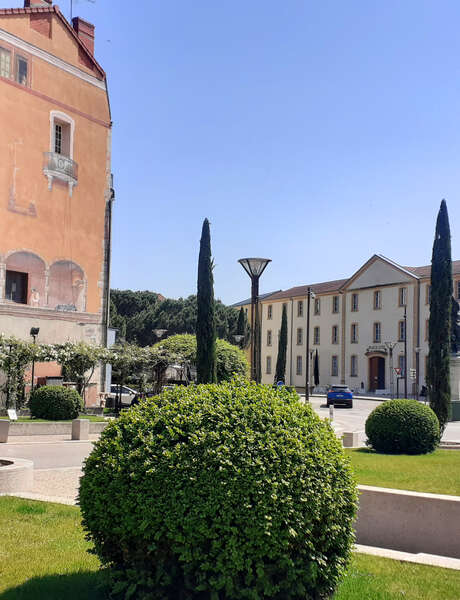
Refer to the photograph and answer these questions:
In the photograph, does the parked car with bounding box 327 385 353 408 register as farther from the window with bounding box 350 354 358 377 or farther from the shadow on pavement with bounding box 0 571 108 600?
the shadow on pavement with bounding box 0 571 108 600

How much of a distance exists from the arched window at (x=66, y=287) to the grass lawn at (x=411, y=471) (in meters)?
15.6

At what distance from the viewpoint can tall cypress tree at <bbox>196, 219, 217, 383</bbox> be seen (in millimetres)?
26469

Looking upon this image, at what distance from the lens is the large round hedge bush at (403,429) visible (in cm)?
1424

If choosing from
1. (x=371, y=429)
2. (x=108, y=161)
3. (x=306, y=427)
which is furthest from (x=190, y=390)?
(x=108, y=161)

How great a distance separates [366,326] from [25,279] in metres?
39.9

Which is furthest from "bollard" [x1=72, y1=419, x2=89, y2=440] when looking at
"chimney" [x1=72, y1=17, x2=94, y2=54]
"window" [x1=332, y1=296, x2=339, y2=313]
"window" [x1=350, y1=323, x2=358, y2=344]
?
"window" [x1=332, y1=296, x2=339, y2=313]

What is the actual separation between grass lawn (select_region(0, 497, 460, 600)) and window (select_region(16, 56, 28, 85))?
852 inches

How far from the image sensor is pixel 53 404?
67.2ft

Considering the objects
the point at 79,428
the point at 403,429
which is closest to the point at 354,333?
the point at 79,428

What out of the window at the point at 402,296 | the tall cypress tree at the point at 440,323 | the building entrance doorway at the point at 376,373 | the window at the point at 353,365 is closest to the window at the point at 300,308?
the window at the point at 353,365

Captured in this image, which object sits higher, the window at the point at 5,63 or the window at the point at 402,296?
the window at the point at 5,63

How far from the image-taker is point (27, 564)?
5234 mm

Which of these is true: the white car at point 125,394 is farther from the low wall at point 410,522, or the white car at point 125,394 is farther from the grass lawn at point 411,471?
the low wall at point 410,522

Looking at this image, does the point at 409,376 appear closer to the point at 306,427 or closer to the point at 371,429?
the point at 371,429
